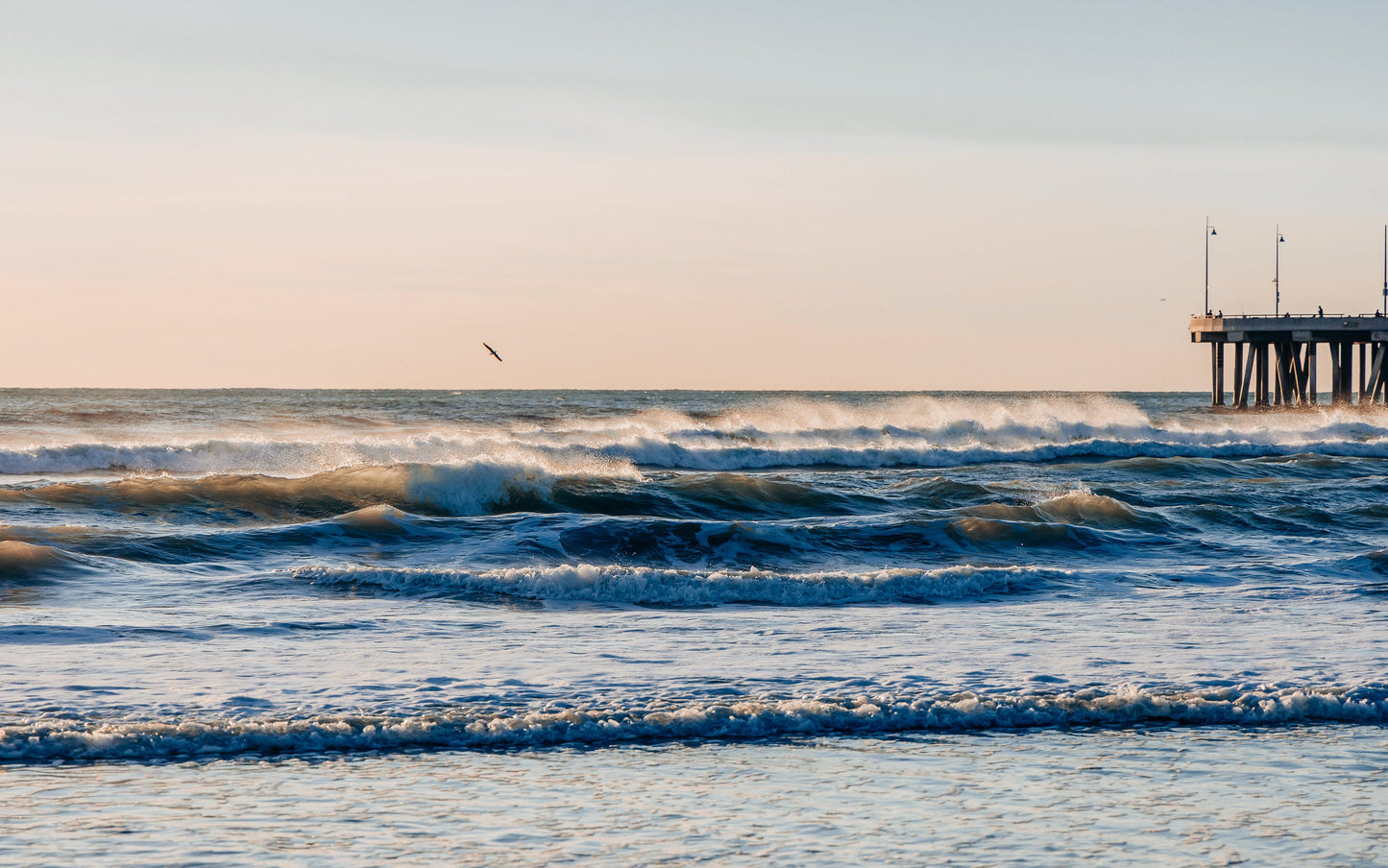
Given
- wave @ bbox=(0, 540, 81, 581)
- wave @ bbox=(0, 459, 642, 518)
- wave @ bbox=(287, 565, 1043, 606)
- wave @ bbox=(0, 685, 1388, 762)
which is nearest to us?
wave @ bbox=(0, 685, 1388, 762)

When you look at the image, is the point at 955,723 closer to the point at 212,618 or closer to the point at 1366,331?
the point at 212,618

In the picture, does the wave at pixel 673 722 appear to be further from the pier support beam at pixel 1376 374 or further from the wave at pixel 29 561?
the pier support beam at pixel 1376 374

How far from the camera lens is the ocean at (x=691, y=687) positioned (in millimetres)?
5758

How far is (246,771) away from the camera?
6672 mm

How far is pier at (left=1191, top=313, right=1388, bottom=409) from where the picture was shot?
5075 cm

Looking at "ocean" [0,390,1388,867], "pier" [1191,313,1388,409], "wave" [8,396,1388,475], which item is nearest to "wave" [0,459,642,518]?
"ocean" [0,390,1388,867]

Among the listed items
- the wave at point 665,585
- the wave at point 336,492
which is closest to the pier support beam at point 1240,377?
the wave at point 336,492

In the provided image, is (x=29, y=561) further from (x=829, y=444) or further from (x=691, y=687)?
(x=829, y=444)

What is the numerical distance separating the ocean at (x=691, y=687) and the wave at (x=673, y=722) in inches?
0.9

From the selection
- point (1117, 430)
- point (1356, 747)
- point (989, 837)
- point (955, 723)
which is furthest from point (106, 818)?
point (1117, 430)

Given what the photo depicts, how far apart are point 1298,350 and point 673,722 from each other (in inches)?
2037

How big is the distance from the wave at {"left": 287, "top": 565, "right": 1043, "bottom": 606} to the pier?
42316 mm

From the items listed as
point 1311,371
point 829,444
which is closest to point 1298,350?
point 1311,371

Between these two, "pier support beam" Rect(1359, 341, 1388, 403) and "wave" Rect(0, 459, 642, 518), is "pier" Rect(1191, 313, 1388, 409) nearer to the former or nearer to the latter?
"pier support beam" Rect(1359, 341, 1388, 403)
